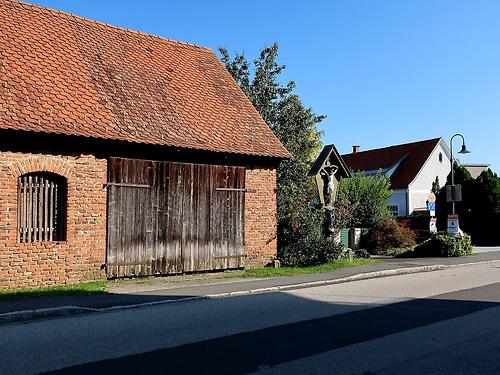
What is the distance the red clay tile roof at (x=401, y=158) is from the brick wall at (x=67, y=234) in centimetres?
3483

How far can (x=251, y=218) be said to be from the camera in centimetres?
A: 1638

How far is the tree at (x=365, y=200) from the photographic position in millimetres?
27516

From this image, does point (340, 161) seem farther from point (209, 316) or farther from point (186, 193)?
point (209, 316)

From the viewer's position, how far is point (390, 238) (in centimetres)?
2472

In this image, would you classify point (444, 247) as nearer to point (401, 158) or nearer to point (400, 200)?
point (400, 200)

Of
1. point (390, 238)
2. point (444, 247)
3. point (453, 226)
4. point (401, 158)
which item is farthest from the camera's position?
point (401, 158)

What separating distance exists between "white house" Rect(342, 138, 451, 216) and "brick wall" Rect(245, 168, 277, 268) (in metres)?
29.8

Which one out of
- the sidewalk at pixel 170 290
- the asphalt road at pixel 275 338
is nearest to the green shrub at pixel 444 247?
the sidewalk at pixel 170 290

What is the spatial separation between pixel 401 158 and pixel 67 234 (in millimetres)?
41211

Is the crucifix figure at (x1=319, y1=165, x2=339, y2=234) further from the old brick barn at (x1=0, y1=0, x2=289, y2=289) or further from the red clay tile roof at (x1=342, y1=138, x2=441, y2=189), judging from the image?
the red clay tile roof at (x1=342, y1=138, x2=441, y2=189)

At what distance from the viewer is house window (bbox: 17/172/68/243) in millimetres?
12188

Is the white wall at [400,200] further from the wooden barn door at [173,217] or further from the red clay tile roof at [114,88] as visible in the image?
the wooden barn door at [173,217]

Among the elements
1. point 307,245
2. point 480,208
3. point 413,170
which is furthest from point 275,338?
point 413,170

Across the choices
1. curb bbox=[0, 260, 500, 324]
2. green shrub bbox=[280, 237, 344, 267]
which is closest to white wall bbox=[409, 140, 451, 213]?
curb bbox=[0, 260, 500, 324]
